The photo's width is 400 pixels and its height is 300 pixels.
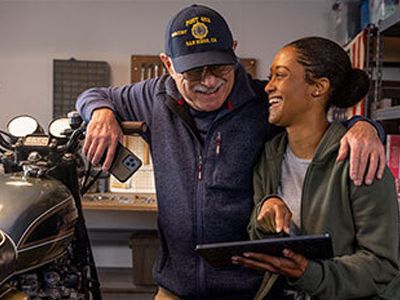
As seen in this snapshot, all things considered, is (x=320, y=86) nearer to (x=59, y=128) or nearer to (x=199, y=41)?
(x=199, y=41)

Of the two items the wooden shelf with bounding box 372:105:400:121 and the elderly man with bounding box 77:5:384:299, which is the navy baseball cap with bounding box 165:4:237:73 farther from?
the wooden shelf with bounding box 372:105:400:121

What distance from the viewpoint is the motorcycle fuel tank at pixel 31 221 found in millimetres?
1010

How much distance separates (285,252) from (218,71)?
1.88 feet

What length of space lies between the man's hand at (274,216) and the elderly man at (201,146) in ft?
0.61

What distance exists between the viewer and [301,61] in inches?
48.6

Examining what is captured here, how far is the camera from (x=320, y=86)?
48.8 inches

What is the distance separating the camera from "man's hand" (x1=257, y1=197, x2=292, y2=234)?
1.10m

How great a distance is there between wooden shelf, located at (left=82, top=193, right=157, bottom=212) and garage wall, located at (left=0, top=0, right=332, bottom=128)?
32.9 inches

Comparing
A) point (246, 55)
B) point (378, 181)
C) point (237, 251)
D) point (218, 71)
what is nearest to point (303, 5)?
point (246, 55)

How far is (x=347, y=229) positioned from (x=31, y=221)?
77cm

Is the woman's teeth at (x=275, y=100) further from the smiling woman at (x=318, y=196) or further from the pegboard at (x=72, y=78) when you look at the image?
the pegboard at (x=72, y=78)

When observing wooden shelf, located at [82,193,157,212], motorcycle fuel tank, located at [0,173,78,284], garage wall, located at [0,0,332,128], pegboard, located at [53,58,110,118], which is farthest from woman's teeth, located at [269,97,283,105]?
pegboard, located at [53,58,110,118]

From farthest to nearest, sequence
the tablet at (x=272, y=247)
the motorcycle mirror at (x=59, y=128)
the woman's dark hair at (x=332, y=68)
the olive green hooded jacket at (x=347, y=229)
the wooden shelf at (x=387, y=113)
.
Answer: the wooden shelf at (x=387, y=113)
the motorcycle mirror at (x=59, y=128)
the woman's dark hair at (x=332, y=68)
the olive green hooded jacket at (x=347, y=229)
the tablet at (x=272, y=247)

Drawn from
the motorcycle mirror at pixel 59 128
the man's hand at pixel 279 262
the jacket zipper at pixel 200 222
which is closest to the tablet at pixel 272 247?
the man's hand at pixel 279 262
